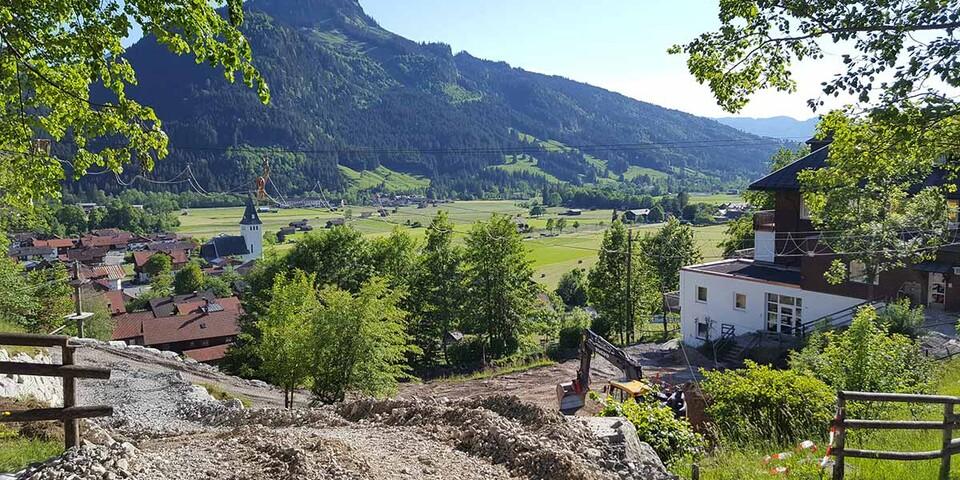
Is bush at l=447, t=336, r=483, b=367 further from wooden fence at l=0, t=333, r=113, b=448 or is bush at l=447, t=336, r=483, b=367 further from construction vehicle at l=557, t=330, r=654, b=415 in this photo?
wooden fence at l=0, t=333, r=113, b=448

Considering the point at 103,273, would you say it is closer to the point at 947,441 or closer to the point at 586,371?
the point at 586,371

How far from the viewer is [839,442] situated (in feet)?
22.4

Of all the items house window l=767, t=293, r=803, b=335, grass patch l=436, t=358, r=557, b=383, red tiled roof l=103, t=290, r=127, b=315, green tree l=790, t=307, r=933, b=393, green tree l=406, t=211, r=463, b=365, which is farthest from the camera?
red tiled roof l=103, t=290, r=127, b=315

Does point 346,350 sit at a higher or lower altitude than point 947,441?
lower

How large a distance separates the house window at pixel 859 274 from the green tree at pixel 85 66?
90.9ft

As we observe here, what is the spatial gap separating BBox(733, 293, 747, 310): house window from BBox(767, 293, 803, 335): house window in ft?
3.67

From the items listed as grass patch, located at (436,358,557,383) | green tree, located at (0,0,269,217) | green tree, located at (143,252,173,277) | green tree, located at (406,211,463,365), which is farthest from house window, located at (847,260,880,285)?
green tree, located at (143,252,173,277)

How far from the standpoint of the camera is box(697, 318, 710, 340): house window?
106ft

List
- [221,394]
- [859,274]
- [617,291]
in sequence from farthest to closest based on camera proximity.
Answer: [617,291] < [859,274] < [221,394]

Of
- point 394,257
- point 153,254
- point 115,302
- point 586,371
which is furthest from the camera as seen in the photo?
point 153,254

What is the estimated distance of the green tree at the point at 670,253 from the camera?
4972cm

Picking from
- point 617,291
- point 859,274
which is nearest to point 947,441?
point 859,274

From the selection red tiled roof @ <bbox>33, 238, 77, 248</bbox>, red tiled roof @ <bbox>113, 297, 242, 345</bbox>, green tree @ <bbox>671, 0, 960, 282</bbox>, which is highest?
green tree @ <bbox>671, 0, 960, 282</bbox>

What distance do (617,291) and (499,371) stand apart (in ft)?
38.0
